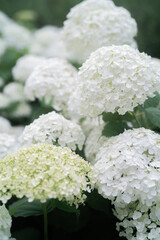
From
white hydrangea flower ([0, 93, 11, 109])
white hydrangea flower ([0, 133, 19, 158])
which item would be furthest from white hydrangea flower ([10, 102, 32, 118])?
white hydrangea flower ([0, 133, 19, 158])

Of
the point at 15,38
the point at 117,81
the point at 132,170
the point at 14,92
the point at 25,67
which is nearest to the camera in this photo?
the point at 132,170

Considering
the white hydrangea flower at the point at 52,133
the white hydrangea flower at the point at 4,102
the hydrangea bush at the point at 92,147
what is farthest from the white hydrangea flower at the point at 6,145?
the white hydrangea flower at the point at 4,102

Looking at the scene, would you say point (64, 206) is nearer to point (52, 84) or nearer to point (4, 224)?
point (4, 224)

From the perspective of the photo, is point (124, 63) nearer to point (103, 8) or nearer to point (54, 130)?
point (54, 130)


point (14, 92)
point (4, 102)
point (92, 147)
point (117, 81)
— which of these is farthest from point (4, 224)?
point (14, 92)

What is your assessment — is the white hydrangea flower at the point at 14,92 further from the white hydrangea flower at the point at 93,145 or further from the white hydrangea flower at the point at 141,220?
the white hydrangea flower at the point at 141,220

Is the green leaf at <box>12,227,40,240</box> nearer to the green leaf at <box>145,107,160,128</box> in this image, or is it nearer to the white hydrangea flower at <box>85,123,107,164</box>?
the white hydrangea flower at <box>85,123,107,164</box>
